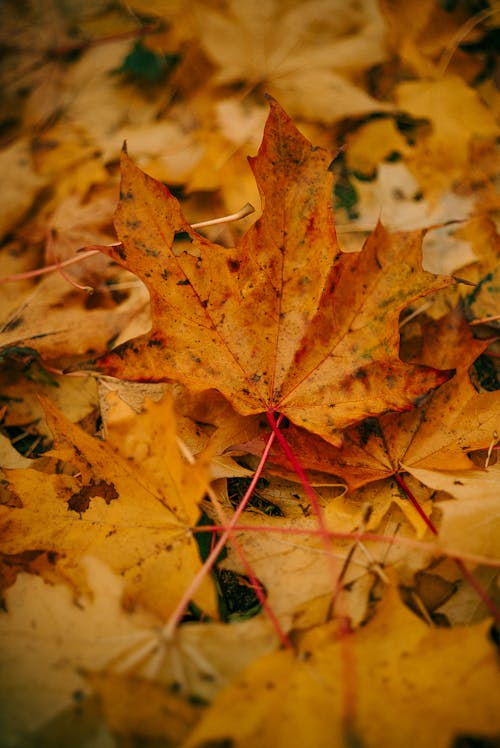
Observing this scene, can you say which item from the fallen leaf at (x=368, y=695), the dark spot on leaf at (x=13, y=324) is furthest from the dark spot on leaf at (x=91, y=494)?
the dark spot on leaf at (x=13, y=324)

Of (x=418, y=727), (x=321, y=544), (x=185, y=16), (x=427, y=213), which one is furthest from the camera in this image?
(x=185, y=16)

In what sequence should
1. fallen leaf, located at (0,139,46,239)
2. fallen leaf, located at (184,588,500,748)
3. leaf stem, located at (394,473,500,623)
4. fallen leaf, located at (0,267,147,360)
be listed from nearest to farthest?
fallen leaf, located at (184,588,500,748)
leaf stem, located at (394,473,500,623)
fallen leaf, located at (0,267,147,360)
fallen leaf, located at (0,139,46,239)

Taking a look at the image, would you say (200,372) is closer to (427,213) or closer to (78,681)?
(78,681)

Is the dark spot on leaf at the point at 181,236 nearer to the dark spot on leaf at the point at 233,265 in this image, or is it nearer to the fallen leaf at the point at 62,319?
the dark spot on leaf at the point at 233,265

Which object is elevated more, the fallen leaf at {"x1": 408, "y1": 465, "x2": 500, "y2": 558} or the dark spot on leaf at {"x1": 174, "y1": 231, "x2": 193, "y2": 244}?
the dark spot on leaf at {"x1": 174, "y1": 231, "x2": 193, "y2": 244}

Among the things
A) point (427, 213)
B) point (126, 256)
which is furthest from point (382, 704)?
point (427, 213)

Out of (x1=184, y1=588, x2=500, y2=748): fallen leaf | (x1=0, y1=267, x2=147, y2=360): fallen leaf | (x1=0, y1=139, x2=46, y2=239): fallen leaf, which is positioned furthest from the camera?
(x1=0, y1=139, x2=46, y2=239): fallen leaf

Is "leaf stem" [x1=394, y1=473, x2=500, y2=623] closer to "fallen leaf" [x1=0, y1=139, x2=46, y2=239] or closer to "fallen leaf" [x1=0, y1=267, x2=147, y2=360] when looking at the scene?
"fallen leaf" [x1=0, y1=267, x2=147, y2=360]

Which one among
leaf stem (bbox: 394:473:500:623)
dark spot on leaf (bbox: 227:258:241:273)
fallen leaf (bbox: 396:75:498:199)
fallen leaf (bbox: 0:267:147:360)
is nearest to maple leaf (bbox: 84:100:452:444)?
dark spot on leaf (bbox: 227:258:241:273)

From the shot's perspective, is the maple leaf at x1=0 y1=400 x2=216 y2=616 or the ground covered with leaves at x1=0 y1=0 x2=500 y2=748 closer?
the ground covered with leaves at x1=0 y1=0 x2=500 y2=748
